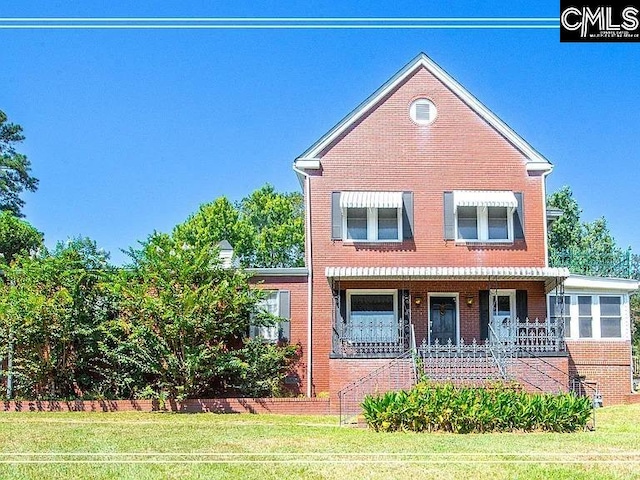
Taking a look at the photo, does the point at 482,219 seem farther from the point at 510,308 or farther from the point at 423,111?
the point at 423,111

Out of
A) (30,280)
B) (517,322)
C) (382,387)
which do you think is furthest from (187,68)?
(517,322)

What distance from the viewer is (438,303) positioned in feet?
85.3

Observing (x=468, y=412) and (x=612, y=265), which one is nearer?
(x=468, y=412)

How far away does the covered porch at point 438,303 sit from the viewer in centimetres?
2438

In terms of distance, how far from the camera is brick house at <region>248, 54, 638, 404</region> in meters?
25.6

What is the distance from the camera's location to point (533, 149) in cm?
2650

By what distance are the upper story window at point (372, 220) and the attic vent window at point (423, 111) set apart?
2444 mm

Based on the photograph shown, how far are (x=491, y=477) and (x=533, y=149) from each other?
16.1 meters

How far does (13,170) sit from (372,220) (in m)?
30.6

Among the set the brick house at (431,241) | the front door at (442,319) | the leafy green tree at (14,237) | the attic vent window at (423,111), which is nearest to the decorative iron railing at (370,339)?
the brick house at (431,241)

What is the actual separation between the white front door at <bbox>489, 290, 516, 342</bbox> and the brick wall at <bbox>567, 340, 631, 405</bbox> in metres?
2.44

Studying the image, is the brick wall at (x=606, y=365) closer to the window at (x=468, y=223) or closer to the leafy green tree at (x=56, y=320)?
the window at (x=468, y=223)

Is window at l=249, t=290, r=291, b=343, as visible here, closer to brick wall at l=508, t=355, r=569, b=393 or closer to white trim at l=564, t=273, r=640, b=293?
brick wall at l=508, t=355, r=569, b=393

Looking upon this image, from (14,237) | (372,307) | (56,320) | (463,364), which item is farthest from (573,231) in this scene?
(56,320)
